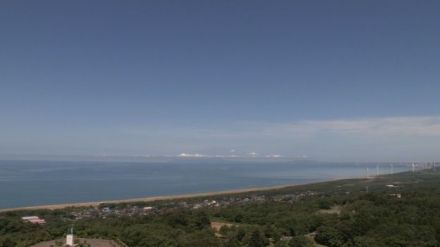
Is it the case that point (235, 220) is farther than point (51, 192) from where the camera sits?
No

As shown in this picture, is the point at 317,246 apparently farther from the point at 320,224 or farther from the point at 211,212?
the point at 211,212

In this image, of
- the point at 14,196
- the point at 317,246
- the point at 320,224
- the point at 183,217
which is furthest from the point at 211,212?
the point at 14,196

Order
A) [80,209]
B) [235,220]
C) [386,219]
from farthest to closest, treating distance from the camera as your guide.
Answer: [80,209] < [235,220] < [386,219]

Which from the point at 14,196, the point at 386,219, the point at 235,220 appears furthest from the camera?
the point at 14,196

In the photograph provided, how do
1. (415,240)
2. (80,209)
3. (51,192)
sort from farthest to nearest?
1. (51,192)
2. (80,209)
3. (415,240)

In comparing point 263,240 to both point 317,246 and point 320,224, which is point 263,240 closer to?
point 317,246

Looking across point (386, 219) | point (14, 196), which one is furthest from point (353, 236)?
point (14, 196)

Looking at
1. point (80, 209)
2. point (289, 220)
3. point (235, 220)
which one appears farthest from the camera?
point (80, 209)

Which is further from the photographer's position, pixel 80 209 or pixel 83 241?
pixel 80 209
